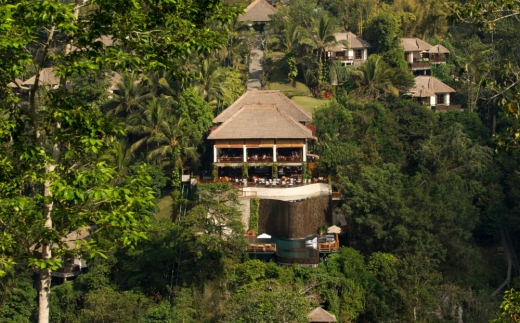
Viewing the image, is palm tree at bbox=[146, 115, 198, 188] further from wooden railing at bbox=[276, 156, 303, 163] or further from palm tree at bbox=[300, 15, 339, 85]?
palm tree at bbox=[300, 15, 339, 85]

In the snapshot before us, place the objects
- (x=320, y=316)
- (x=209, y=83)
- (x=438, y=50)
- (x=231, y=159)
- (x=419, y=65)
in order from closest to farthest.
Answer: (x=320, y=316)
(x=231, y=159)
(x=209, y=83)
(x=419, y=65)
(x=438, y=50)

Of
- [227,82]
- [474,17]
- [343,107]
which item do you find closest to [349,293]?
[343,107]

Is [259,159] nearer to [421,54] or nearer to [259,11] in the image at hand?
[421,54]

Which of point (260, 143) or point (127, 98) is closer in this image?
point (260, 143)

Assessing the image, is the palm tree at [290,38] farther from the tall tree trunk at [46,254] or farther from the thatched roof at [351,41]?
the tall tree trunk at [46,254]

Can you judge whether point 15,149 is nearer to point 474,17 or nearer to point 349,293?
point 474,17

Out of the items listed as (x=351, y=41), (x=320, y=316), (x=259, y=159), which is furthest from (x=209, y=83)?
(x=320, y=316)
